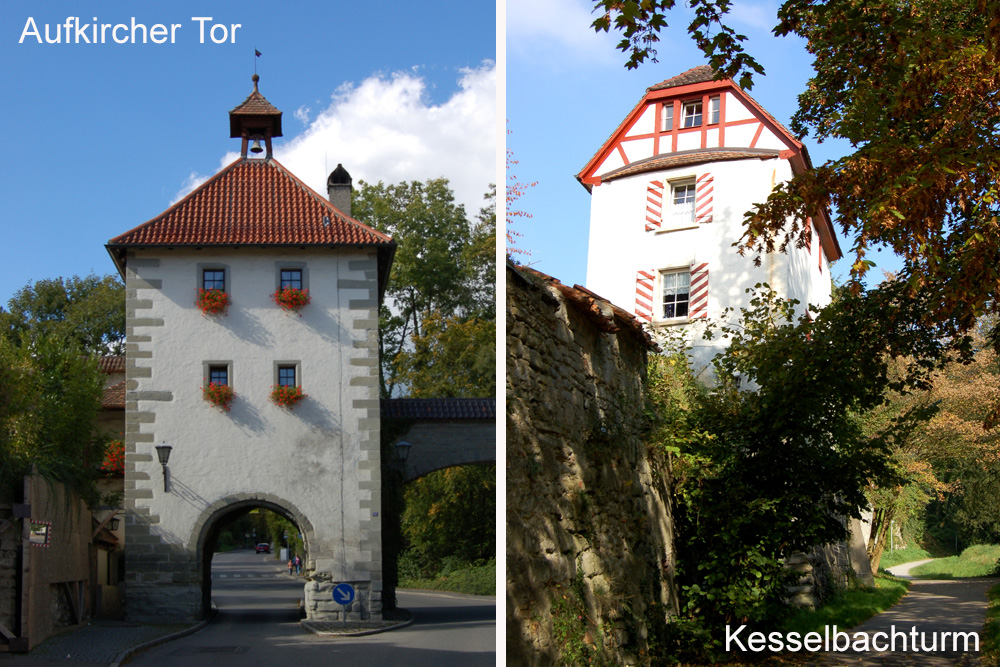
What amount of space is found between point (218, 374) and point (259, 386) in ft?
1.79

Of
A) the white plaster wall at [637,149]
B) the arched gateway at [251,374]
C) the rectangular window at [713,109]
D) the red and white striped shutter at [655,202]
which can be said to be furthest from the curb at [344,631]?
the rectangular window at [713,109]

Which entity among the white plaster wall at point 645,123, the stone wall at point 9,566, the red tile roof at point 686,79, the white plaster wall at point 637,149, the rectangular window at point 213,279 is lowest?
the stone wall at point 9,566

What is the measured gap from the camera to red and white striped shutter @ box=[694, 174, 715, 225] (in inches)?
530

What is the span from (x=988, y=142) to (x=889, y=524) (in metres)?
12.5

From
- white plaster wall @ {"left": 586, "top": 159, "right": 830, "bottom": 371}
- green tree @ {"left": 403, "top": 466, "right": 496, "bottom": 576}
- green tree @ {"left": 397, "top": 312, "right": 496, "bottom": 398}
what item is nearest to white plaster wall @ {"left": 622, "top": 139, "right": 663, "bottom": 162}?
white plaster wall @ {"left": 586, "top": 159, "right": 830, "bottom": 371}

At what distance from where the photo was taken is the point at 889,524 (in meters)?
16.9

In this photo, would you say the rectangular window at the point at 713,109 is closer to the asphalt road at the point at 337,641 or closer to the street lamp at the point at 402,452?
the street lamp at the point at 402,452

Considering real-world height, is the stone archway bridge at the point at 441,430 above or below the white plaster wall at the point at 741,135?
below

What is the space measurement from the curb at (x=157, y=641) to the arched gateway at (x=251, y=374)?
0.28 m

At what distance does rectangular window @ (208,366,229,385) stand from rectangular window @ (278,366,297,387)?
1.77 ft

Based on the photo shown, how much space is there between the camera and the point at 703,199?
13445 mm

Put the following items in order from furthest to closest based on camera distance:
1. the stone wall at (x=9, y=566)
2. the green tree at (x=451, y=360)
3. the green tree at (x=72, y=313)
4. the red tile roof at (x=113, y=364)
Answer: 1. the red tile roof at (x=113, y=364)
2. the green tree at (x=451, y=360)
3. the green tree at (x=72, y=313)
4. the stone wall at (x=9, y=566)

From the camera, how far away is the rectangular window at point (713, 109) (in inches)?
561

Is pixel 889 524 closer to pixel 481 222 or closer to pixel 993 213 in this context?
pixel 481 222
